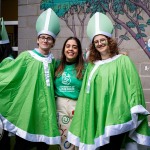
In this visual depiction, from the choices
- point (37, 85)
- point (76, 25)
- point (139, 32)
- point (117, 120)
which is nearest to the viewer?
point (117, 120)

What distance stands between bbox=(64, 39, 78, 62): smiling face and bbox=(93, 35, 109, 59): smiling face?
12.2 inches

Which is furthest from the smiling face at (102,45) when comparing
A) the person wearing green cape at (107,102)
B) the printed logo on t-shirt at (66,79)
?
the printed logo on t-shirt at (66,79)

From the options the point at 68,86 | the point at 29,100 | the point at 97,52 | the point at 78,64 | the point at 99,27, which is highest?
the point at 99,27

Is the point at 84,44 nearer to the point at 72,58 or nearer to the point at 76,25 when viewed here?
the point at 76,25

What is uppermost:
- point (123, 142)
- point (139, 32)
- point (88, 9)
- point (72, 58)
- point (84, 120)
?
point (88, 9)

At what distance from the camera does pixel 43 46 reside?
337 cm

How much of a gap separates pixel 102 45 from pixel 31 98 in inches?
34.3

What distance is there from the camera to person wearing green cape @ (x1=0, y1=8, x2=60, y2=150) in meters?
3.31

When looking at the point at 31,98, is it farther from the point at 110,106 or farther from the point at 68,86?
the point at 110,106

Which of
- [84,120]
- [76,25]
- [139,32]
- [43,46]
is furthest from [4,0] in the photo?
[84,120]

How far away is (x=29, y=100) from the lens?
10.9 feet

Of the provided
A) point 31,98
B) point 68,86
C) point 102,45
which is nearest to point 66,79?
point 68,86

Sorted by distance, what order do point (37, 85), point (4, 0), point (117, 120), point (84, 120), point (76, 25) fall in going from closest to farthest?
point (117, 120) → point (84, 120) → point (37, 85) → point (76, 25) → point (4, 0)

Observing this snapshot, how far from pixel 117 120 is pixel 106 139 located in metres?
0.19
